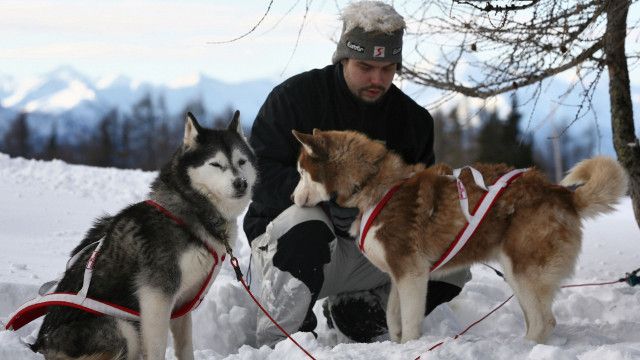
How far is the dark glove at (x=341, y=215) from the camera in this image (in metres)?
4.26

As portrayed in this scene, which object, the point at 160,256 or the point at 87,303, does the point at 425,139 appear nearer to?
the point at 160,256

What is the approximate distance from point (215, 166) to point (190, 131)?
0.79ft

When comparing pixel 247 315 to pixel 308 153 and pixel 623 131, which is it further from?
pixel 623 131

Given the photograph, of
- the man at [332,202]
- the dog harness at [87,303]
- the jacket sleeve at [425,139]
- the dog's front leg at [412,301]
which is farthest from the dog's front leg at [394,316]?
the dog harness at [87,303]

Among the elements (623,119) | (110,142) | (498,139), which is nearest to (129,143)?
(110,142)

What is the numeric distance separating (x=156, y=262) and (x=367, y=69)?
86.2 inches

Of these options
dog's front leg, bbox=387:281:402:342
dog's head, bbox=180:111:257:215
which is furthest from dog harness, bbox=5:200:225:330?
dog's front leg, bbox=387:281:402:342

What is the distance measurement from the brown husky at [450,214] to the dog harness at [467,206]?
0.10 feet

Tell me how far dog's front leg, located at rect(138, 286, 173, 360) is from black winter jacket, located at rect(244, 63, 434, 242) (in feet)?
4.74

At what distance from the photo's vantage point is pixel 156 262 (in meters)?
3.23

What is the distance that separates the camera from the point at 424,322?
16.5 feet

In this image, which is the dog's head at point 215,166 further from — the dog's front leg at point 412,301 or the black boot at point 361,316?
the black boot at point 361,316

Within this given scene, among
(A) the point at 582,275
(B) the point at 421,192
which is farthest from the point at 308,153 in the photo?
(A) the point at 582,275

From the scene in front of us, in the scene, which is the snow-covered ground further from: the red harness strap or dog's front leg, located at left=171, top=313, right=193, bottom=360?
the red harness strap
